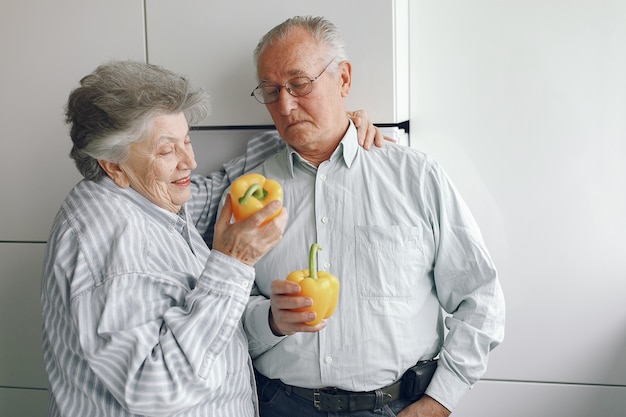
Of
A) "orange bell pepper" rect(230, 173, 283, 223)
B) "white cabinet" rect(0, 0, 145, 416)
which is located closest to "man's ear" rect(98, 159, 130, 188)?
"orange bell pepper" rect(230, 173, 283, 223)

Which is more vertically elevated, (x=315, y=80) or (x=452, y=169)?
(x=315, y=80)

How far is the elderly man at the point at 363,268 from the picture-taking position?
5.18ft

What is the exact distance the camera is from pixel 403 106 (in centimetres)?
187

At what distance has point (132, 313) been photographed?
129cm

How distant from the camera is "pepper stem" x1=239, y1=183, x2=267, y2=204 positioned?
1333 mm

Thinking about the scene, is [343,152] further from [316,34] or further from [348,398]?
[348,398]

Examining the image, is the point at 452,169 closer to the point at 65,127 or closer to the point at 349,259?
the point at 349,259

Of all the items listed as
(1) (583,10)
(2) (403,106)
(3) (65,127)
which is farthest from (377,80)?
(3) (65,127)

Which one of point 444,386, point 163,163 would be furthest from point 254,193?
point 444,386

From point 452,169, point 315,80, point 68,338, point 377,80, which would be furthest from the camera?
point 452,169

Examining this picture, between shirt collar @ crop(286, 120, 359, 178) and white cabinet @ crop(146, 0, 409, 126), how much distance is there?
0.34ft

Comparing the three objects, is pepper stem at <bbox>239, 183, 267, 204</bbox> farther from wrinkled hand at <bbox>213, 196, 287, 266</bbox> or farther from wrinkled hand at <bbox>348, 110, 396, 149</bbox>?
wrinkled hand at <bbox>348, 110, 396, 149</bbox>

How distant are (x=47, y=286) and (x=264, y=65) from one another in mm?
682

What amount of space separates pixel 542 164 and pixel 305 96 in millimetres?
724
